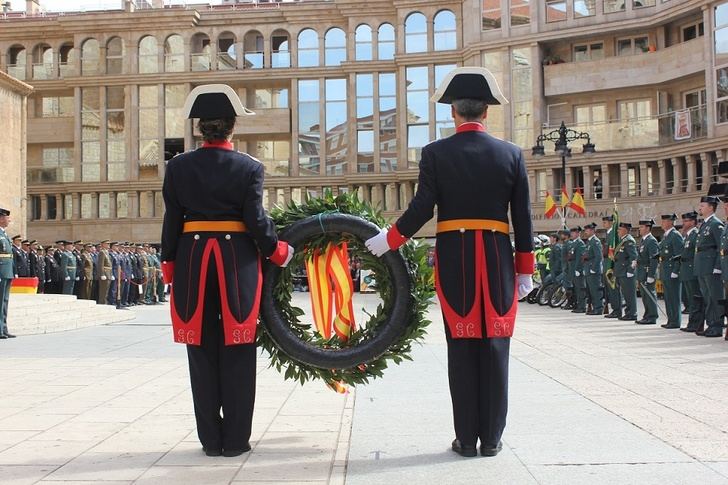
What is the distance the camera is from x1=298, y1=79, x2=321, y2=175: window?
5141cm

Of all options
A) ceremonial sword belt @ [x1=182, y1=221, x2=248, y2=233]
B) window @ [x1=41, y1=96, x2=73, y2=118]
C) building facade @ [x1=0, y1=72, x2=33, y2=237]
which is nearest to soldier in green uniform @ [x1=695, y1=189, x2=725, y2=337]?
ceremonial sword belt @ [x1=182, y1=221, x2=248, y2=233]

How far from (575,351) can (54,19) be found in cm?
4970

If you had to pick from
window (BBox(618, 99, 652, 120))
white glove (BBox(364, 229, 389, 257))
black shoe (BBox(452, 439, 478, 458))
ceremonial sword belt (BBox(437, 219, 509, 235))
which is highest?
window (BBox(618, 99, 652, 120))

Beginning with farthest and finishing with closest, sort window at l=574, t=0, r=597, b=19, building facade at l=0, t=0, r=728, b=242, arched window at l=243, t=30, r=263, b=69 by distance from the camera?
arched window at l=243, t=30, r=263, b=69 → window at l=574, t=0, r=597, b=19 → building facade at l=0, t=0, r=728, b=242

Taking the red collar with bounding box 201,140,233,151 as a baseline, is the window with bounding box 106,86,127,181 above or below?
above

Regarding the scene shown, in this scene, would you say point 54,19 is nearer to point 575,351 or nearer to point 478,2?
point 478,2

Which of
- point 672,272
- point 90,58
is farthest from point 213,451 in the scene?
point 90,58

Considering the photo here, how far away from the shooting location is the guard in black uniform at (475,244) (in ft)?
16.7

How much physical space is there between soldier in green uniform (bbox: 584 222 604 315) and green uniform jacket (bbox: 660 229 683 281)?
3.93m

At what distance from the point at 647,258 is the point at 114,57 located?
4309 cm

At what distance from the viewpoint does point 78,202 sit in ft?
174

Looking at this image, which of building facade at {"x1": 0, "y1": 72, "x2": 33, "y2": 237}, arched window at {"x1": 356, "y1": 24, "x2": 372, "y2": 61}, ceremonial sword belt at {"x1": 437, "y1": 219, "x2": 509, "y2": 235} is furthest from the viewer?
arched window at {"x1": 356, "y1": 24, "x2": 372, "y2": 61}

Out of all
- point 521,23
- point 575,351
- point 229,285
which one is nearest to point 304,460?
point 229,285

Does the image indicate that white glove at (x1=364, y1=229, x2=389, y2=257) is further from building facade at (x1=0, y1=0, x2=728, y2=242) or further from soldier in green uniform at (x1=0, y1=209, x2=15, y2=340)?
building facade at (x1=0, y1=0, x2=728, y2=242)
